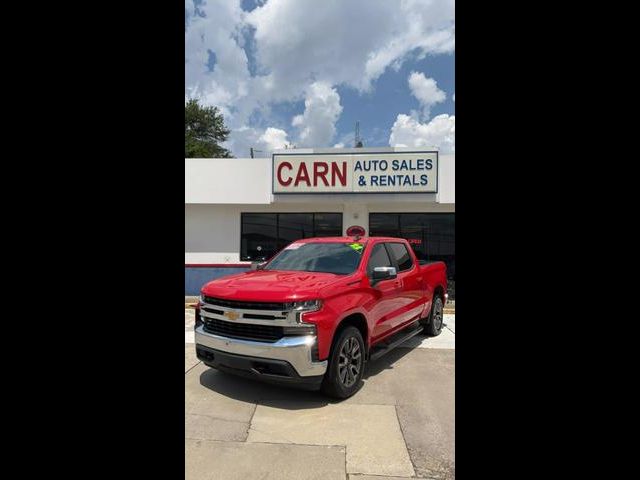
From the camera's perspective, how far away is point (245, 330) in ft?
12.8

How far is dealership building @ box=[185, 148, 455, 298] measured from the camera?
38.7 feet

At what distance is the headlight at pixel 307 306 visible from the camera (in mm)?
3688

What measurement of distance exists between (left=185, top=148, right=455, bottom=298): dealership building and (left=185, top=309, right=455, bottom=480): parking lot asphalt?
754 centimetres

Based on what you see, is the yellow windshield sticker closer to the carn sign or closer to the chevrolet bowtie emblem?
the chevrolet bowtie emblem

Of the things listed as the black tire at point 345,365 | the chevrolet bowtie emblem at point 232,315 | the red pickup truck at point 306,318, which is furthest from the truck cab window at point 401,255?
the chevrolet bowtie emblem at point 232,315

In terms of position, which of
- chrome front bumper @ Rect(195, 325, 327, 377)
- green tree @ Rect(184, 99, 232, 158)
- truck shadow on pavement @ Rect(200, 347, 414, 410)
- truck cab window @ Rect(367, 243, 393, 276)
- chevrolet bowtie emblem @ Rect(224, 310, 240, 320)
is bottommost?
truck shadow on pavement @ Rect(200, 347, 414, 410)

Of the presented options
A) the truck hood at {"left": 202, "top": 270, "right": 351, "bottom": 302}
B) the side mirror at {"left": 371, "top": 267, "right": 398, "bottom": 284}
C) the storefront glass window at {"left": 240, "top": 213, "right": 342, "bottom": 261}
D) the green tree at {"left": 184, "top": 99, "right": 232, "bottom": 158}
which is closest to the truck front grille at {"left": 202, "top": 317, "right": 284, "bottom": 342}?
the truck hood at {"left": 202, "top": 270, "right": 351, "bottom": 302}
